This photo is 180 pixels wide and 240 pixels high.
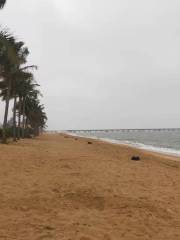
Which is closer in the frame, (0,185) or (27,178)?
(0,185)

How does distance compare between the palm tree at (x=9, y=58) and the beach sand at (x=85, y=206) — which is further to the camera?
the palm tree at (x=9, y=58)

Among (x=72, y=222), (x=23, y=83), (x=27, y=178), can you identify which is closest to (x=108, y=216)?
(x=72, y=222)

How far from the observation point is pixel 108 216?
7789mm

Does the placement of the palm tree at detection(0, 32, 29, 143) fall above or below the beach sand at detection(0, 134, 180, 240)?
above

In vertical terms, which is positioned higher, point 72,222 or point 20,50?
point 20,50

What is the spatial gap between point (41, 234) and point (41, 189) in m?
3.65

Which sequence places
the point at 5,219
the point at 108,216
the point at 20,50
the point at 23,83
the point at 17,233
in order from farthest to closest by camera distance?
the point at 23,83 → the point at 20,50 → the point at 108,216 → the point at 5,219 → the point at 17,233

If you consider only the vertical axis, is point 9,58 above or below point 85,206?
above

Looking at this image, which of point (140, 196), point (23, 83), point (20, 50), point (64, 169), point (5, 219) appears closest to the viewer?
point (5, 219)

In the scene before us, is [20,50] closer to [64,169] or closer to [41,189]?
[64,169]

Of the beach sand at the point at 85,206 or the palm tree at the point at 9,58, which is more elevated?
the palm tree at the point at 9,58

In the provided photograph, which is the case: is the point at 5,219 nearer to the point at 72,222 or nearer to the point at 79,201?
the point at 72,222

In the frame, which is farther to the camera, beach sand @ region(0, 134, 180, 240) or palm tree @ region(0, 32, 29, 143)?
palm tree @ region(0, 32, 29, 143)

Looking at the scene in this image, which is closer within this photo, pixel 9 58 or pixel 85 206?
pixel 85 206
